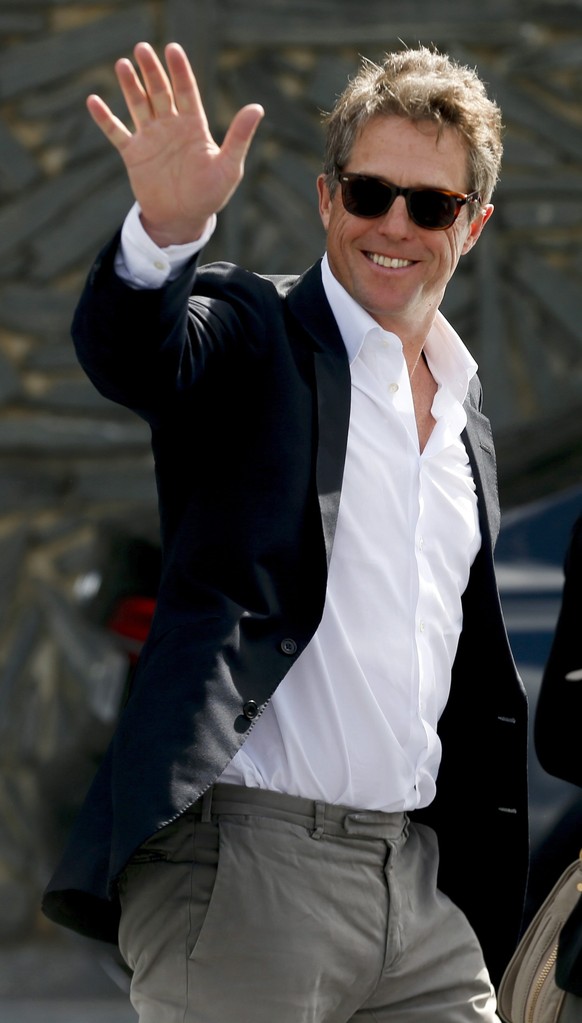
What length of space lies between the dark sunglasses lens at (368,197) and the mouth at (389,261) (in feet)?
0.21

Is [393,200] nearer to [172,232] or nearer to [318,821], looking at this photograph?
[172,232]

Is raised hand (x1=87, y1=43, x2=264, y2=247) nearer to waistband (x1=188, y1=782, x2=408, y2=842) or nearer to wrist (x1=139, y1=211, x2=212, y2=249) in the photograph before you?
wrist (x1=139, y1=211, x2=212, y2=249)

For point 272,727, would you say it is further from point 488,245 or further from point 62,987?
point 488,245

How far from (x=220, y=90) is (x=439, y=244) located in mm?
3917

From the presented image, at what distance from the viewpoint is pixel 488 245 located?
6.12 m

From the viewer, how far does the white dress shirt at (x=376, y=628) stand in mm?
2141

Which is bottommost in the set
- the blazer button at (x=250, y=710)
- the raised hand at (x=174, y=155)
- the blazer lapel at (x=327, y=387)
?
the blazer button at (x=250, y=710)

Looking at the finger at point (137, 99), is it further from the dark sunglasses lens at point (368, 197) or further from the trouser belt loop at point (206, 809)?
the trouser belt loop at point (206, 809)

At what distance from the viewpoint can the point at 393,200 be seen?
2268 mm

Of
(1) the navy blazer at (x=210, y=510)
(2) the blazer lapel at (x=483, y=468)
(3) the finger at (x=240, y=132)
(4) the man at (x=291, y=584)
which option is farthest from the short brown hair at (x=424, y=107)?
(3) the finger at (x=240, y=132)

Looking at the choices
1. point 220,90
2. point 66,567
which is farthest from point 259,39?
point 66,567

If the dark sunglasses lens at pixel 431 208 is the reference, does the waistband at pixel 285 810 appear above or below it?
below

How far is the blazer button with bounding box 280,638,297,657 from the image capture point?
2070mm

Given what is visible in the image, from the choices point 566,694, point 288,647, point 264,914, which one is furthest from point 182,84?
point 566,694
